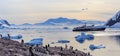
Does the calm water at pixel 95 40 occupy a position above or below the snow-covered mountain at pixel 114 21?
above

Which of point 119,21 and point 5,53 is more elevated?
point 5,53

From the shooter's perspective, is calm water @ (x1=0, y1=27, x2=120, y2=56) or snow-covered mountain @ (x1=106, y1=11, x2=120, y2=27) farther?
snow-covered mountain @ (x1=106, y1=11, x2=120, y2=27)

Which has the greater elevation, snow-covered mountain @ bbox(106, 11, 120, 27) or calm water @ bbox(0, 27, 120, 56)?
calm water @ bbox(0, 27, 120, 56)

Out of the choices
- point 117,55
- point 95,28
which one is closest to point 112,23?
point 95,28

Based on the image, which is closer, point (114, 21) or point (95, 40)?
point (95, 40)

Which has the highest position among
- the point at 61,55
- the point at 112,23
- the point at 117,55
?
the point at 61,55

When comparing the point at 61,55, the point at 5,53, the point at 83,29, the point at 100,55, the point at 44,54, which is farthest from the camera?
the point at 83,29

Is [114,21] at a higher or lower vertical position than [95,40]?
lower

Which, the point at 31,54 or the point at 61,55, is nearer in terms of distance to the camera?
the point at 31,54

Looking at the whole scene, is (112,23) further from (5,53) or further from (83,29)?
(5,53)

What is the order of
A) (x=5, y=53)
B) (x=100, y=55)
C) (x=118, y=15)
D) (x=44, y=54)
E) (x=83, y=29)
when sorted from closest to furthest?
(x=5, y=53) → (x=44, y=54) → (x=100, y=55) → (x=83, y=29) → (x=118, y=15)

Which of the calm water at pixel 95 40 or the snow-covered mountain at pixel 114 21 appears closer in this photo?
the calm water at pixel 95 40
